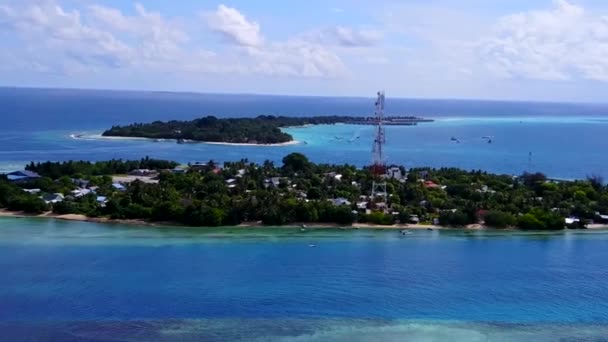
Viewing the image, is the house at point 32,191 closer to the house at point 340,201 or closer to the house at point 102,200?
the house at point 102,200

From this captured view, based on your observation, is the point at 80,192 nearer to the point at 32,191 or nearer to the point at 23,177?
the point at 32,191

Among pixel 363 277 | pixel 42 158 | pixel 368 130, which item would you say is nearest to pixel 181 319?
pixel 363 277

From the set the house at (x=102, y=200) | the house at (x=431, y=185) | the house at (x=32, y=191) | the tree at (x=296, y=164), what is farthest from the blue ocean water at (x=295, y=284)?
the tree at (x=296, y=164)

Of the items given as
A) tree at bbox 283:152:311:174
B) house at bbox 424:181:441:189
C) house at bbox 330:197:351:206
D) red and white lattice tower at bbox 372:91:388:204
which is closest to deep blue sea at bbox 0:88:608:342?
house at bbox 330:197:351:206

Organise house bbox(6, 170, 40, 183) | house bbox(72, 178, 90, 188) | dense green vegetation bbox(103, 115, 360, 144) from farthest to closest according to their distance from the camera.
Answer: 1. dense green vegetation bbox(103, 115, 360, 144)
2. house bbox(6, 170, 40, 183)
3. house bbox(72, 178, 90, 188)

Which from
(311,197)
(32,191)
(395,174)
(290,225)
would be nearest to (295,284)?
(290,225)

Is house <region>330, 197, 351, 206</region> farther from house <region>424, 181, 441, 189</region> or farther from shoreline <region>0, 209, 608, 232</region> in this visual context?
house <region>424, 181, 441, 189</region>
